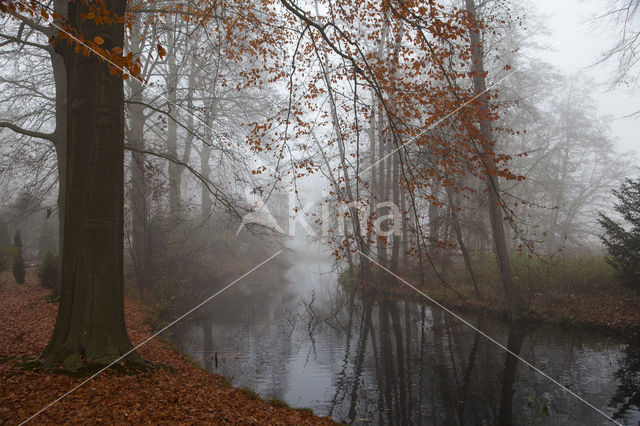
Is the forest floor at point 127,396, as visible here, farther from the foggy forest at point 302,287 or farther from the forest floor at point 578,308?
the forest floor at point 578,308

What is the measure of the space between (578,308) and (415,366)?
562 cm

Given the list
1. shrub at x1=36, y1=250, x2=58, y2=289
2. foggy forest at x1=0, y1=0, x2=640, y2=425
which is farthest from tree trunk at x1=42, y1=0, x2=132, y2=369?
shrub at x1=36, y1=250, x2=58, y2=289

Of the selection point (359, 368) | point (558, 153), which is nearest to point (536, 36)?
point (558, 153)

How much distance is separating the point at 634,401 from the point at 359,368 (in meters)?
4.44

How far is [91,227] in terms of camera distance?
201 inches

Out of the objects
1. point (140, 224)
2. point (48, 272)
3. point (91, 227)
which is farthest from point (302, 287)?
point (91, 227)

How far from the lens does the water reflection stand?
21.7 feet

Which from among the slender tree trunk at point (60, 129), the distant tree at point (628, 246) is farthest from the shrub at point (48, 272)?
the distant tree at point (628, 246)

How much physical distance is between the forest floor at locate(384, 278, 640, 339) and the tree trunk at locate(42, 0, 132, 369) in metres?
6.81

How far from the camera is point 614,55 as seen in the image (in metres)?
9.50

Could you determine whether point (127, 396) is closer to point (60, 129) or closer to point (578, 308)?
point (60, 129)

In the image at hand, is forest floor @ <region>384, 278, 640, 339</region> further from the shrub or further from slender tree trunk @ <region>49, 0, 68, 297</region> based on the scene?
the shrub

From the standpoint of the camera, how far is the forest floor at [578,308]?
10398mm

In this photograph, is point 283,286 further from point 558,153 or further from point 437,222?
point 558,153
